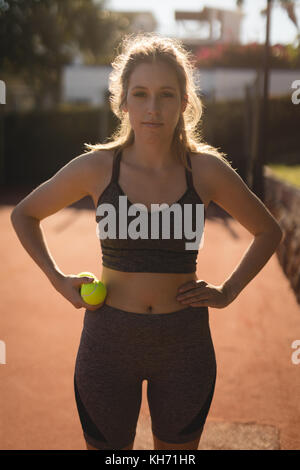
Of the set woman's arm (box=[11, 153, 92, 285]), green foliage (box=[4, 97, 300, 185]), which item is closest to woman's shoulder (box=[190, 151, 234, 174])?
woman's arm (box=[11, 153, 92, 285])

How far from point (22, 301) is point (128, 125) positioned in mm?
5028

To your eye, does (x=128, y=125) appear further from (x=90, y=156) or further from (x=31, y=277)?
(x=31, y=277)

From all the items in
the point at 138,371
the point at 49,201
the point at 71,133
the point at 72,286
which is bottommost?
the point at 71,133

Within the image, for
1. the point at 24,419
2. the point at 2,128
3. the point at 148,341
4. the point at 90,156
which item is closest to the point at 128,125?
the point at 90,156

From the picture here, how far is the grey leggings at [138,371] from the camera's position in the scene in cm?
217

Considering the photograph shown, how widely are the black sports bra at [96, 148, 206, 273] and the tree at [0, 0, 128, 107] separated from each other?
49.9 ft

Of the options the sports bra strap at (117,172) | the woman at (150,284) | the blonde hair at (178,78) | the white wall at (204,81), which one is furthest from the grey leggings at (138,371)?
the white wall at (204,81)

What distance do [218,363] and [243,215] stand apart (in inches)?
122

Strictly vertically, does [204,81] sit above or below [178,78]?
below

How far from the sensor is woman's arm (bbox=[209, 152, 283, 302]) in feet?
7.48

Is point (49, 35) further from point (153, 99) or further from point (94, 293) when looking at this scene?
point (94, 293)

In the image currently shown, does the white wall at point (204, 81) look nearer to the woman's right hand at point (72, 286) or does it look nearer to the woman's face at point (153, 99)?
the woman's face at point (153, 99)

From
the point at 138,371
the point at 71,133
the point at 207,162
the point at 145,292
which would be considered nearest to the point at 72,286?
the point at 145,292

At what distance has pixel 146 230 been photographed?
216 cm
